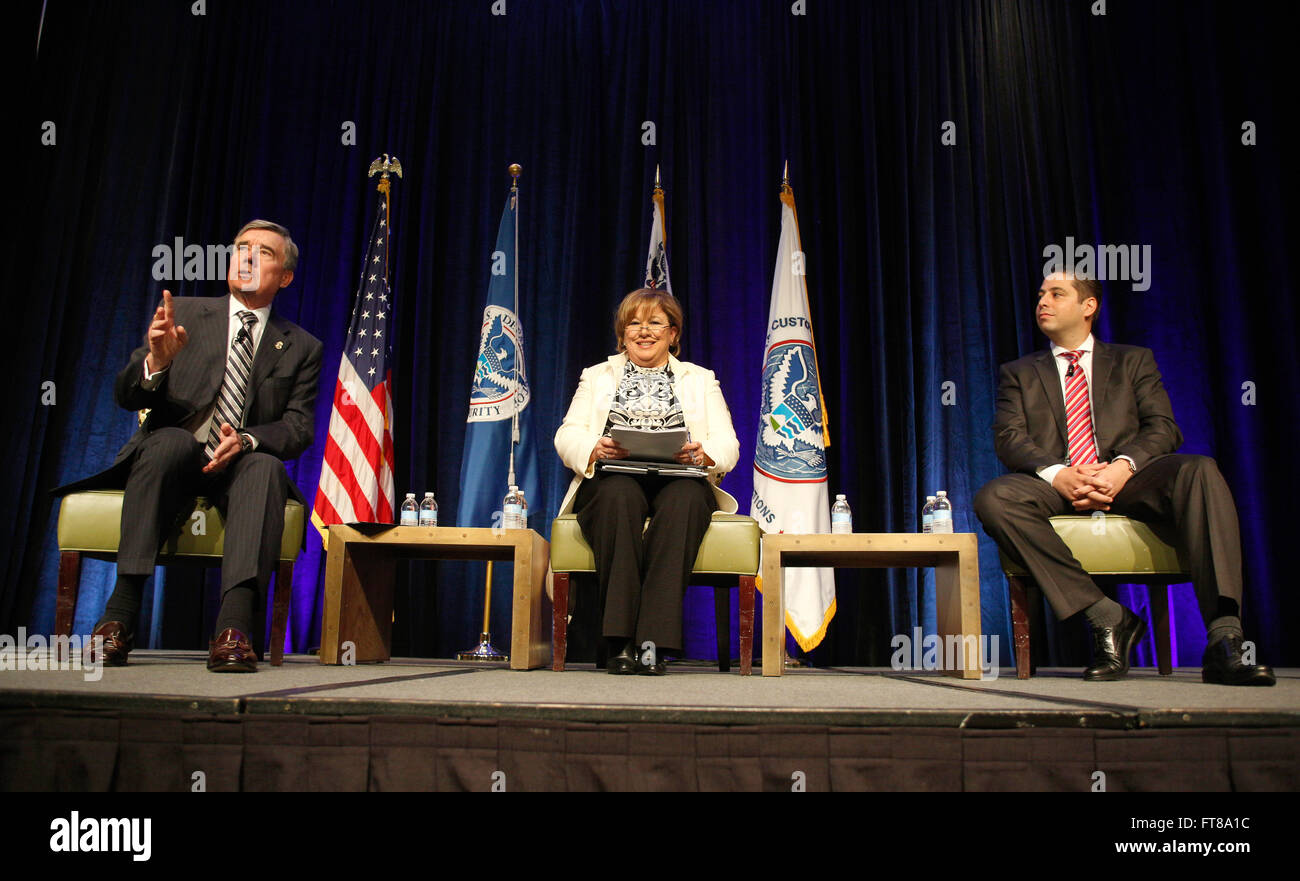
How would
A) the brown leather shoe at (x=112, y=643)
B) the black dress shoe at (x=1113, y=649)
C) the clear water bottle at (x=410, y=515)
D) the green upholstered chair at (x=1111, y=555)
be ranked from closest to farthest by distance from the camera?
the brown leather shoe at (x=112, y=643), the black dress shoe at (x=1113, y=649), the green upholstered chair at (x=1111, y=555), the clear water bottle at (x=410, y=515)

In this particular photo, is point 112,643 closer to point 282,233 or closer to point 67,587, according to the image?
point 67,587

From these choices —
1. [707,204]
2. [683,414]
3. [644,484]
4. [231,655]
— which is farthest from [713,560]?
[707,204]

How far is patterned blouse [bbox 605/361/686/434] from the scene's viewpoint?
9.73 feet

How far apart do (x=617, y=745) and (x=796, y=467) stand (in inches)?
97.7

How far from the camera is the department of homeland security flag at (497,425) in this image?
4098 mm

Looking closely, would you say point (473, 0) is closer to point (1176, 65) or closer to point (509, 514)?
point (509, 514)

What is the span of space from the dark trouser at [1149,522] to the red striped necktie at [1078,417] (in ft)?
0.75

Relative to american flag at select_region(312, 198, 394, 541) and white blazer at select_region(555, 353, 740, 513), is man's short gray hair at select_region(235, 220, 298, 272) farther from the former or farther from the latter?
american flag at select_region(312, 198, 394, 541)

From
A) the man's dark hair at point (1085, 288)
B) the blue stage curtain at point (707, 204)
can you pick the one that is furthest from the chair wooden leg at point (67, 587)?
the man's dark hair at point (1085, 288)

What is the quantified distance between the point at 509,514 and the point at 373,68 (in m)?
2.99

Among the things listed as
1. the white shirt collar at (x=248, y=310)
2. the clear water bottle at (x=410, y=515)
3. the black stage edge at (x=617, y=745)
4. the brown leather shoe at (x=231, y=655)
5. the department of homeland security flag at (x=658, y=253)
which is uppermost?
the department of homeland security flag at (x=658, y=253)

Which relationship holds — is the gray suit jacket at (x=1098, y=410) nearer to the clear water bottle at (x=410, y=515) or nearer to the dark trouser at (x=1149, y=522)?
the dark trouser at (x=1149, y=522)

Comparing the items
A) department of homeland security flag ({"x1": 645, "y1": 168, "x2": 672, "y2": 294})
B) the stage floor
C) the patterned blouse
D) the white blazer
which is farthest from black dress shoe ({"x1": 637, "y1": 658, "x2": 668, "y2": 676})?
department of homeland security flag ({"x1": 645, "y1": 168, "x2": 672, "y2": 294})
